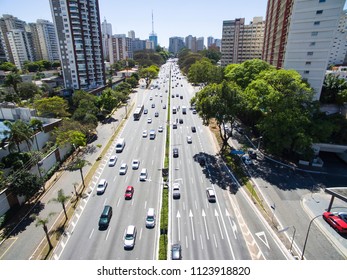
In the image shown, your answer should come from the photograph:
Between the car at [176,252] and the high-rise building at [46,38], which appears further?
the high-rise building at [46,38]

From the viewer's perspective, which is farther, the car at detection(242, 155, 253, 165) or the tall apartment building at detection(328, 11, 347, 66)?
the tall apartment building at detection(328, 11, 347, 66)

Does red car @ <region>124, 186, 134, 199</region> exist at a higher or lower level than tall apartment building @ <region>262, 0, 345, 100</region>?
lower

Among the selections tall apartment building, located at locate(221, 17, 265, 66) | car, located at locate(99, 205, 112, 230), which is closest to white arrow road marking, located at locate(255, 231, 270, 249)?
car, located at locate(99, 205, 112, 230)

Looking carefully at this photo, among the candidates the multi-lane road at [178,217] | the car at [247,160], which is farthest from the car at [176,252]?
the car at [247,160]

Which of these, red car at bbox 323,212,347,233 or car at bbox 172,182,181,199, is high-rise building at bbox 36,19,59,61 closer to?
car at bbox 172,182,181,199

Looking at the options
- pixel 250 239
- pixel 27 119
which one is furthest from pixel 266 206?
pixel 27 119

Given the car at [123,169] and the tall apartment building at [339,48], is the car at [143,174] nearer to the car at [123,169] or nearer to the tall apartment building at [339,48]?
the car at [123,169]

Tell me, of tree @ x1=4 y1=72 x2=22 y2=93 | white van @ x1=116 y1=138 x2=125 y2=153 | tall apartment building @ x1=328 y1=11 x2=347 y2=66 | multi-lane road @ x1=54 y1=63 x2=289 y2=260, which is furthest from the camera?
tall apartment building @ x1=328 y1=11 x2=347 y2=66
